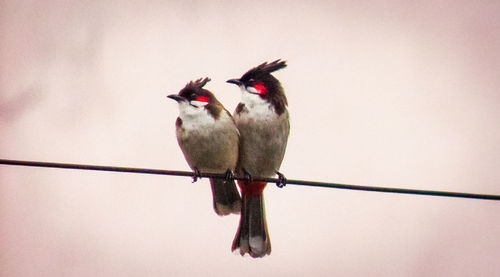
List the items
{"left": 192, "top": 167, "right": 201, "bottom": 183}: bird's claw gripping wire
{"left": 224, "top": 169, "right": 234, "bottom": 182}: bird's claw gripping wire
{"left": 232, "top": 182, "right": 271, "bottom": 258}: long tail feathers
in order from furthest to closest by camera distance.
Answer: {"left": 232, "top": 182, "right": 271, "bottom": 258}: long tail feathers → {"left": 224, "top": 169, "right": 234, "bottom": 182}: bird's claw gripping wire → {"left": 192, "top": 167, "right": 201, "bottom": 183}: bird's claw gripping wire

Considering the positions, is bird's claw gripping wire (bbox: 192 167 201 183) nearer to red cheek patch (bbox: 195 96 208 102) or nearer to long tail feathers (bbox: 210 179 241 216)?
long tail feathers (bbox: 210 179 241 216)

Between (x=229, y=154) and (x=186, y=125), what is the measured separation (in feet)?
0.88

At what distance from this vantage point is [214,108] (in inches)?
124

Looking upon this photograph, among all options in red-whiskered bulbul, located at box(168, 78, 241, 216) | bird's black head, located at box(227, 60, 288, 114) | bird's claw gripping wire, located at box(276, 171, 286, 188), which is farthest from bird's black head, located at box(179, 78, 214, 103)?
bird's claw gripping wire, located at box(276, 171, 286, 188)

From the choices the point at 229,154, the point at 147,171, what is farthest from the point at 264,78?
the point at 147,171

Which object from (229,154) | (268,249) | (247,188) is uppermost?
(229,154)

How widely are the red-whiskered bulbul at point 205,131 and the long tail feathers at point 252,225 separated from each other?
21 cm

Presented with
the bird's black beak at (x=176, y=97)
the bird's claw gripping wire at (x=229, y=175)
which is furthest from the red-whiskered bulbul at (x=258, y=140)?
the bird's black beak at (x=176, y=97)

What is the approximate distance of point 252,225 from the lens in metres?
3.28

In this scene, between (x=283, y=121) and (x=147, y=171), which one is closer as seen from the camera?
(x=147, y=171)

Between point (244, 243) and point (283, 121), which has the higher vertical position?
point (283, 121)

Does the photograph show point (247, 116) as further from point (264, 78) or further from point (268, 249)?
point (268, 249)

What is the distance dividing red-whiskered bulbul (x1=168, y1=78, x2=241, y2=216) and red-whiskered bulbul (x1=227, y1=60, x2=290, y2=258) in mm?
74

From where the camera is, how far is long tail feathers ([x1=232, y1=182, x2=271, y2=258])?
10.6 feet
